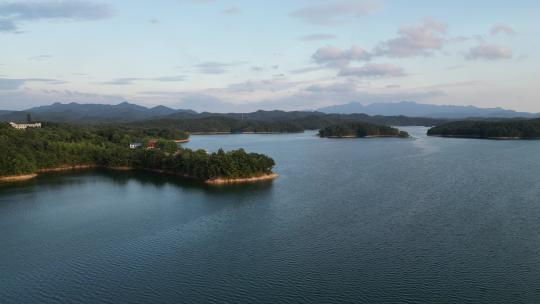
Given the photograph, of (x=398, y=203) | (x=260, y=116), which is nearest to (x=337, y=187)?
(x=398, y=203)

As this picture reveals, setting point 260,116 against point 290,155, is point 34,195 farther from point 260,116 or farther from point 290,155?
point 260,116

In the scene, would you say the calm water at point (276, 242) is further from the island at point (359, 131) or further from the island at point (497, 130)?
the island at point (359, 131)

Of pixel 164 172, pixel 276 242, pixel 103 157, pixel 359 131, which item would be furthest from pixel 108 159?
pixel 359 131

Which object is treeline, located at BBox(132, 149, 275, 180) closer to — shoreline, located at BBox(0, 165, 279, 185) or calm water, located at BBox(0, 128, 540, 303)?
shoreline, located at BBox(0, 165, 279, 185)

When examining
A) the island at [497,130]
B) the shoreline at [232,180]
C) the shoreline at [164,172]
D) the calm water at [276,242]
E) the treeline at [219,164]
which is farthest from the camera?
the island at [497,130]

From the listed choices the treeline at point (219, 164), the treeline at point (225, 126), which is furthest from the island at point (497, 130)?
the treeline at point (219, 164)

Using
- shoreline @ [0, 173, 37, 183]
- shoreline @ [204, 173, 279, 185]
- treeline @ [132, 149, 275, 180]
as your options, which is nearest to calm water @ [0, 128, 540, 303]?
shoreline @ [204, 173, 279, 185]
